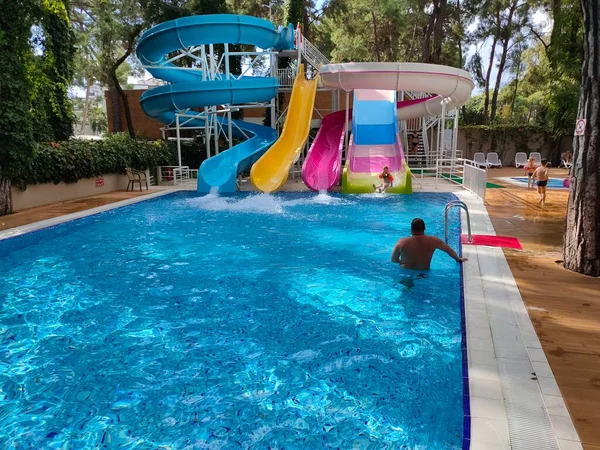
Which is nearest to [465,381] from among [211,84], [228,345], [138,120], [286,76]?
[228,345]

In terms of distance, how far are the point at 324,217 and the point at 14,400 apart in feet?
22.5

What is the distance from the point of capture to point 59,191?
11695 mm

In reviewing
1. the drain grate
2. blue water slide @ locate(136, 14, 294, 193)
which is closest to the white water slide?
blue water slide @ locate(136, 14, 294, 193)

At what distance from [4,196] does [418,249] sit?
9.31 metres

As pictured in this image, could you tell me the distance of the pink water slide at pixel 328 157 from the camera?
12.9 meters

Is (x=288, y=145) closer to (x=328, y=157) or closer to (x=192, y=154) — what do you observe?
(x=328, y=157)

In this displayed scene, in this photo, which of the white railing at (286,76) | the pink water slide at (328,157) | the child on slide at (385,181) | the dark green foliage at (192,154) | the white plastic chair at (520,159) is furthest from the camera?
the white plastic chair at (520,159)

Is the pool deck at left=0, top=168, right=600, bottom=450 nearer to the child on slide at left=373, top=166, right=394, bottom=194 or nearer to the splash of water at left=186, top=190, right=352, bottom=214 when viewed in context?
the child on slide at left=373, top=166, right=394, bottom=194

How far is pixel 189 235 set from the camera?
8039mm

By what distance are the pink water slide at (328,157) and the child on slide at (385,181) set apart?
0.88 meters

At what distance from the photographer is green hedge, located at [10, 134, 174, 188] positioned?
Answer: 34.2 feet

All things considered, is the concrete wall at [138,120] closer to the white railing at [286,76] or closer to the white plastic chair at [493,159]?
the white railing at [286,76]

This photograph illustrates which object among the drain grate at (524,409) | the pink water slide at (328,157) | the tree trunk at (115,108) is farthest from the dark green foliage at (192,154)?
the drain grate at (524,409)

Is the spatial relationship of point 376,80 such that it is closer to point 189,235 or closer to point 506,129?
point 189,235
